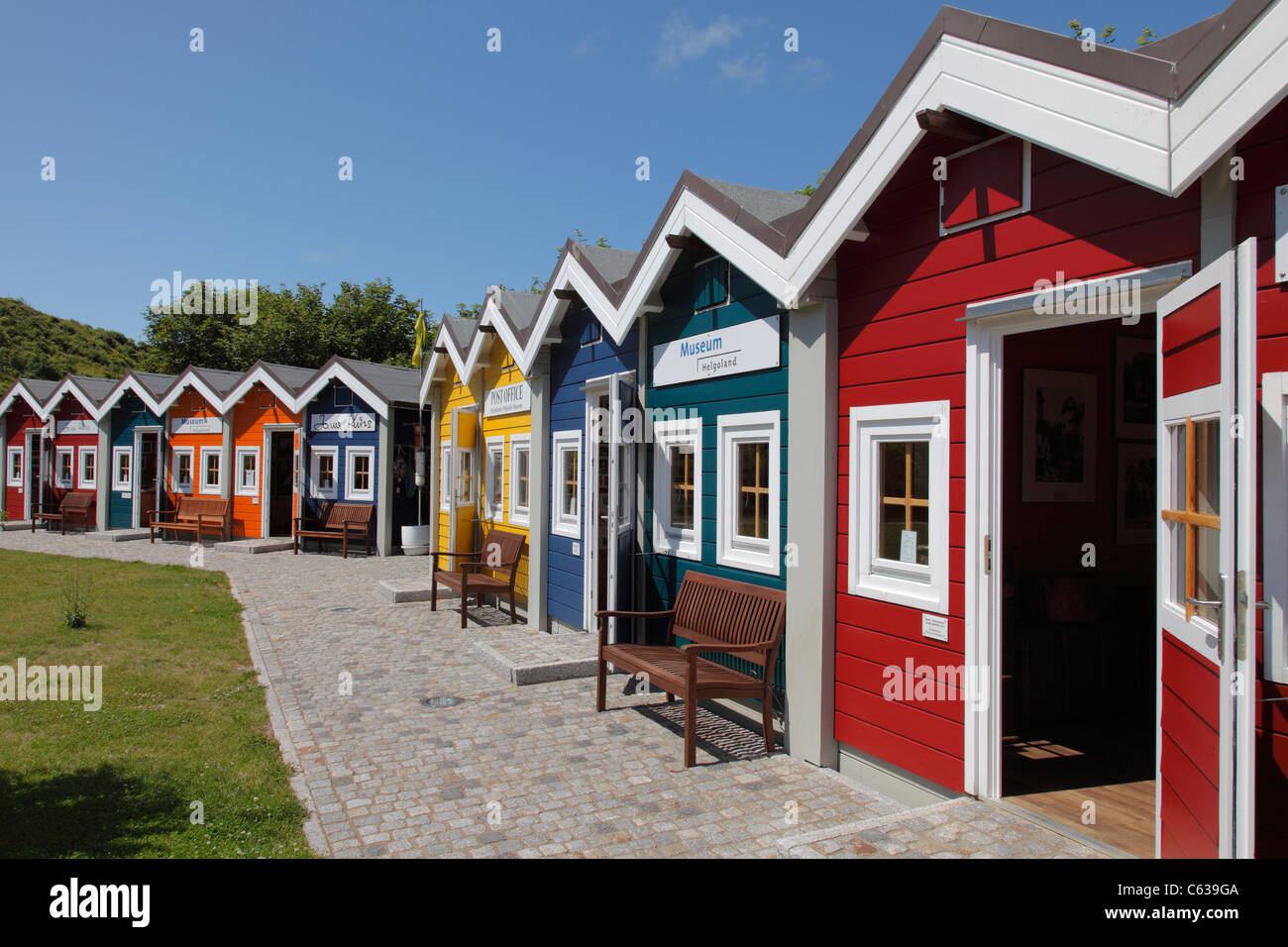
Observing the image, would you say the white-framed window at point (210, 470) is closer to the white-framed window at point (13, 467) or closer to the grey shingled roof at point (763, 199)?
the white-framed window at point (13, 467)

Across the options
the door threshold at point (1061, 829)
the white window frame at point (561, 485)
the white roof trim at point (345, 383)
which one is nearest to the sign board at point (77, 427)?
the white roof trim at point (345, 383)

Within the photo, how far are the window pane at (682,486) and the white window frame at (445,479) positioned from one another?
6756 mm

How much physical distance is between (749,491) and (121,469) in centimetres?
2489

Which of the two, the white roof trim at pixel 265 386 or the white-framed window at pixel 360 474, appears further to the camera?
the white roof trim at pixel 265 386

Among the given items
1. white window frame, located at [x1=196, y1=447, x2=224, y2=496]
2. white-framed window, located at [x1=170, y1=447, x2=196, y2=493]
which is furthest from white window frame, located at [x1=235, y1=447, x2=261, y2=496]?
white-framed window, located at [x1=170, y1=447, x2=196, y2=493]

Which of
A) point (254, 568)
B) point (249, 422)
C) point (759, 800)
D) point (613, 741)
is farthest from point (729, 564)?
point (249, 422)

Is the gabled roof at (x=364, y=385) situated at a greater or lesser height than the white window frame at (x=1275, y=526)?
greater

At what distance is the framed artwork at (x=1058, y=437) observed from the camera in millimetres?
6305

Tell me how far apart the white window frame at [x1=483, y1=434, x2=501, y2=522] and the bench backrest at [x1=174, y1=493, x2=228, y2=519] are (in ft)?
40.0


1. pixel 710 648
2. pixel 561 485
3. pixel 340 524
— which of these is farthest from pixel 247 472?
pixel 710 648
